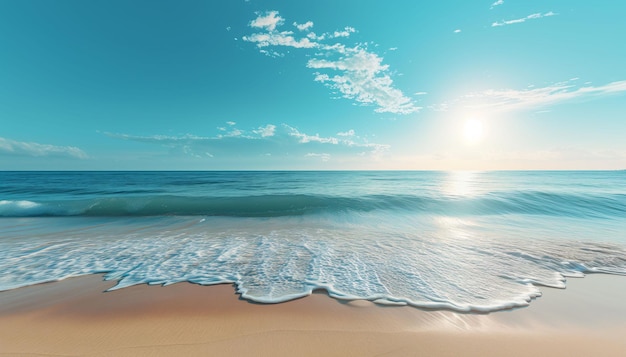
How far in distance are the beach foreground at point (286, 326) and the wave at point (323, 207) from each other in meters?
8.02

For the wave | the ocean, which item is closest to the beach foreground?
the ocean

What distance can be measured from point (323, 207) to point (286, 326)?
10582mm

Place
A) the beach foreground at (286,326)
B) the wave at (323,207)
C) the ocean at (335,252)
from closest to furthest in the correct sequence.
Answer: the beach foreground at (286,326)
the ocean at (335,252)
the wave at (323,207)

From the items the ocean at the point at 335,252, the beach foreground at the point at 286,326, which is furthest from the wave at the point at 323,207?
the beach foreground at the point at 286,326

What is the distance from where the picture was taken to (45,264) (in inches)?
191

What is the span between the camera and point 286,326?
111 inches

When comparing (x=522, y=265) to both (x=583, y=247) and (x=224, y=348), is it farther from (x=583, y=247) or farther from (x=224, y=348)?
(x=224, y=348)

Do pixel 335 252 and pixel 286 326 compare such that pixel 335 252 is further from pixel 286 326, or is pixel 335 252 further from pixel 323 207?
pixel 323 207

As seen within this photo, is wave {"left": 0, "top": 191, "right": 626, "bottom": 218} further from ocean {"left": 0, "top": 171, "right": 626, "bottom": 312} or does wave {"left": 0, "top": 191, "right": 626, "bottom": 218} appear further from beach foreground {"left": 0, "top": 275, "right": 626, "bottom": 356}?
beach foreground {"left": 0, "top": 275, "right": 626, "bottom": 356}

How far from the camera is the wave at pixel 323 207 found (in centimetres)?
1191

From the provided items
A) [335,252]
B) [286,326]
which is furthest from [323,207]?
[286,326]

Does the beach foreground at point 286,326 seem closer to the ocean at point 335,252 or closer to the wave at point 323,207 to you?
the ocean at point 335,252

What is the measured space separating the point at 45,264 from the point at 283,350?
615cm

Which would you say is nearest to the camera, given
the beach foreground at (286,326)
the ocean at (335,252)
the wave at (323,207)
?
the beach foreground at (286,326)
